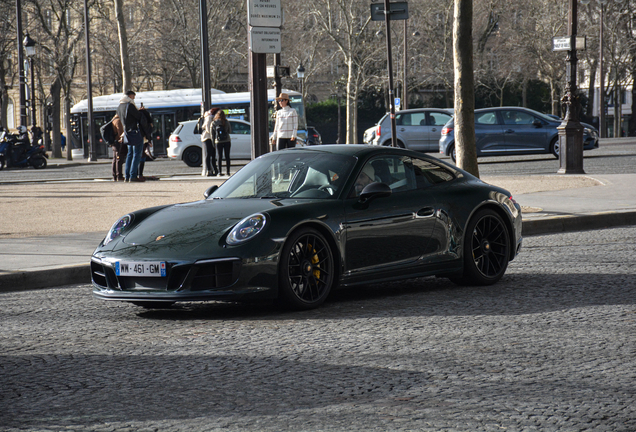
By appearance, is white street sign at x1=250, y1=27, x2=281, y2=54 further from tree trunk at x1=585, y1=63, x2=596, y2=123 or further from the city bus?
tree trunk at x1=585, y1=63, x2=596, y2=123

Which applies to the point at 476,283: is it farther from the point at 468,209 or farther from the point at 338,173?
the point at 338,173

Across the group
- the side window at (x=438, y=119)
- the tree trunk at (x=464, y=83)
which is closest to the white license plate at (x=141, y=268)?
the tree trunk at (x=464, y=83)

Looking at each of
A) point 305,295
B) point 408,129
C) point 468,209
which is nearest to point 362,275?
point 305,295

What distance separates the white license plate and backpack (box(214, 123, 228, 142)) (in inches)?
614

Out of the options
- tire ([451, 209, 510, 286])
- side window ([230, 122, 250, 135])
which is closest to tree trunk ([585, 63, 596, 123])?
side window ([230, 122, 250, 135])

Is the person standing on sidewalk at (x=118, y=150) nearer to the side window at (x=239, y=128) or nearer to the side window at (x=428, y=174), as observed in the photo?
the side window at (x=239, y=128)

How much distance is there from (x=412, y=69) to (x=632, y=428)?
2207 inches

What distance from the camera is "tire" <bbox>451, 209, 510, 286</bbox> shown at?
294 inches

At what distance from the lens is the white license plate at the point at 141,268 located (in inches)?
239

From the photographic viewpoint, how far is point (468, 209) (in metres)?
7.46

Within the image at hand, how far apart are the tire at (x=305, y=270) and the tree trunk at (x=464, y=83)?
6.55m

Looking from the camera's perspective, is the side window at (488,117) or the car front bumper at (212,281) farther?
the side window at (488,117)

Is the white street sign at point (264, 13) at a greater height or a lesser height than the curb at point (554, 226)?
greater

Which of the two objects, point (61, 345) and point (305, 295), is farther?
point (305, 295)
